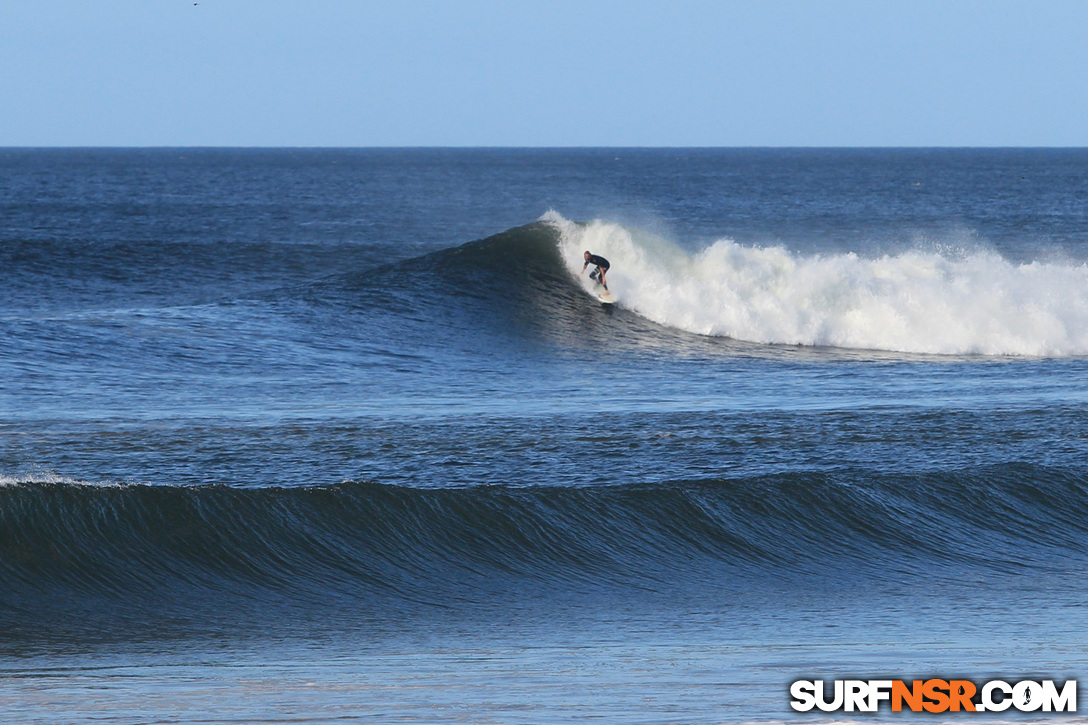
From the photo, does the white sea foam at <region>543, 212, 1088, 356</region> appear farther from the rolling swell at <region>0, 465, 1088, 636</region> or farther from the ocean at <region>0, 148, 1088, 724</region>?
the rolling swell at <region>0, 465, 1088, 636</region>

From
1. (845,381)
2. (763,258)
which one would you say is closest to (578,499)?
(845,381)

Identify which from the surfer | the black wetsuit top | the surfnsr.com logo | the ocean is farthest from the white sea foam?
the surfnsr.com logo

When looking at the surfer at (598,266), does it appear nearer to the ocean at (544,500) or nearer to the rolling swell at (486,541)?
the ocean at (544,500)

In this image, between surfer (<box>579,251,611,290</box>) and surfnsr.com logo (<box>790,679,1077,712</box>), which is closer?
surfnsr.com logo (<box>790,679,1077,712</box>)

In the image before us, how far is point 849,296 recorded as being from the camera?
21.2m

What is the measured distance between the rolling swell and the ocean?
0.03 m

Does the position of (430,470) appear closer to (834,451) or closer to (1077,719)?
(834,451)

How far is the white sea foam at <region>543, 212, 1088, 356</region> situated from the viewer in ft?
62.6

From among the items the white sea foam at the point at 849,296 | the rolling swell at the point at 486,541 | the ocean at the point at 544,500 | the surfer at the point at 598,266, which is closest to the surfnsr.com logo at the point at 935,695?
the ocean at the point at 544,500

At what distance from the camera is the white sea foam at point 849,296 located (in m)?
19.1

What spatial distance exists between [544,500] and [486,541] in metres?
0.68

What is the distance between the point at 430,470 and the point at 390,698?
459 cm

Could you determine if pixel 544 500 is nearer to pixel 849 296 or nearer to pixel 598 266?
pixel 849 296

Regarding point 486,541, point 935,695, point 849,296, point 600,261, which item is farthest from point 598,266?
point 935,695
